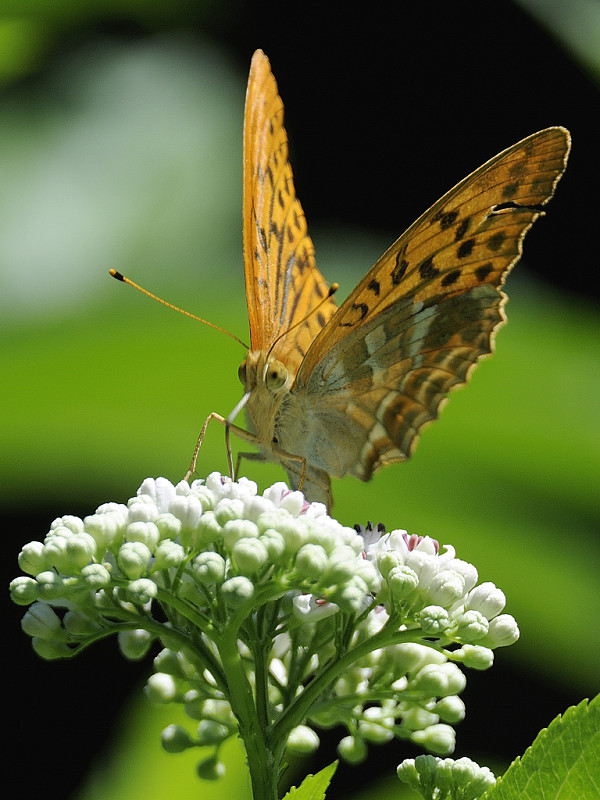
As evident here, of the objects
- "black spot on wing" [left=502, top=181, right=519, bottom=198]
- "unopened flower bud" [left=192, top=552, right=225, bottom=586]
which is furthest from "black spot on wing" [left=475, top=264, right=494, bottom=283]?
"unopened flower bud" [left=192, top=552, right=225, bottom=586]

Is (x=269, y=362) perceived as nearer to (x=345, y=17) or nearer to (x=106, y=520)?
(x=106, y=520)

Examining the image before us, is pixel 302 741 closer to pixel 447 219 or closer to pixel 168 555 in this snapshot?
pixel 168 555

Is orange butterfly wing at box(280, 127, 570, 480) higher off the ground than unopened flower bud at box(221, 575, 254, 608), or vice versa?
orange butterfly wing at box(280, 127, 570, 480)

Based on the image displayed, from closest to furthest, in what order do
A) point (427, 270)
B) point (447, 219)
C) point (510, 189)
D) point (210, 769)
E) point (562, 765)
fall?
point (562, 765) < point (210, 769) < point (510, 189) < point (447, 219) < point (427, 270)

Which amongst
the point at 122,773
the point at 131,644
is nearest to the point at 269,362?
the point at 131,644

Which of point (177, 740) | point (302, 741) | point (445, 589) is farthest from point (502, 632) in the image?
point (177, 740)

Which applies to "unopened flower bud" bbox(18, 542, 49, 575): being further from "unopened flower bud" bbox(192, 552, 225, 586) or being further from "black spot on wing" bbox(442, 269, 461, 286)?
"black spot on wing" bbox(442, 269, 461, 286)

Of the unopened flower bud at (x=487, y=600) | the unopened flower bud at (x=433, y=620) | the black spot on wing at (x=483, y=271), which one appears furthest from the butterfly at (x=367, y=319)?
the unopened flower bud at (x=433, y=620)
